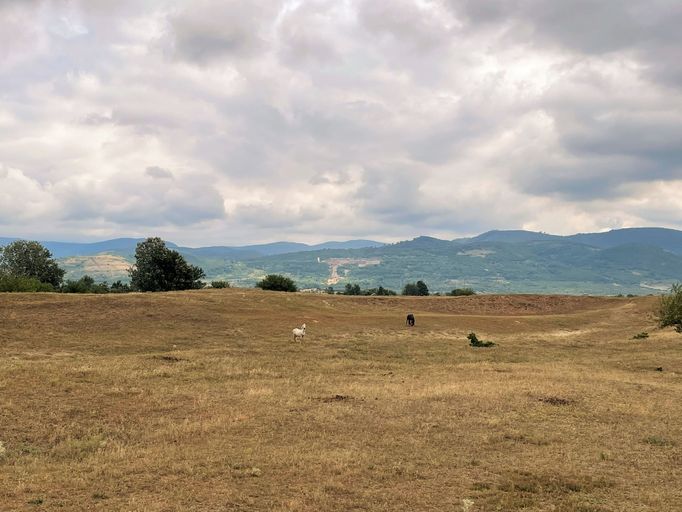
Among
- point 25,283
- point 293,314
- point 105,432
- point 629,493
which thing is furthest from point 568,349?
point 25,283

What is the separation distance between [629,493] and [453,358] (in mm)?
27754

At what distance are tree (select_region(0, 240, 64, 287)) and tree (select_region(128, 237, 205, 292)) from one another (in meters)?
22.4

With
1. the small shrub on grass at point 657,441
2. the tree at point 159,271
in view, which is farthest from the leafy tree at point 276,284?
the small shrub on grass at point 657,441

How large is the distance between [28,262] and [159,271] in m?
32.9

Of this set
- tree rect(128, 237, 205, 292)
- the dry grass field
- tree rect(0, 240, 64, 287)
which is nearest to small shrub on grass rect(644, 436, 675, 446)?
the dry grass field

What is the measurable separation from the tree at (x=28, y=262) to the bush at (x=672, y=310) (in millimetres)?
114281

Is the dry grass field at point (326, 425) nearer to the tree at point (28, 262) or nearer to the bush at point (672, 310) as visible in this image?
the bush at point (672, 310)


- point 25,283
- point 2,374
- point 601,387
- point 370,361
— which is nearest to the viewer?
point 2,374

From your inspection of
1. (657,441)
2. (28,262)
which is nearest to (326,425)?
(657,441)

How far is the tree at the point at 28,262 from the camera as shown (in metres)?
112

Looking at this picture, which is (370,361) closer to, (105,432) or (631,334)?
(105,432)

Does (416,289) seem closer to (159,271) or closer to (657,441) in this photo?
(159,271)

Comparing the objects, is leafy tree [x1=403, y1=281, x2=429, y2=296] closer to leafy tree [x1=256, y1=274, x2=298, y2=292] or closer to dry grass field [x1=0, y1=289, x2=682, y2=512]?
leafy tree [x1=256, y1=274, x2=298, y2=292]

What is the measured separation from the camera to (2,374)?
2494 centimetres
